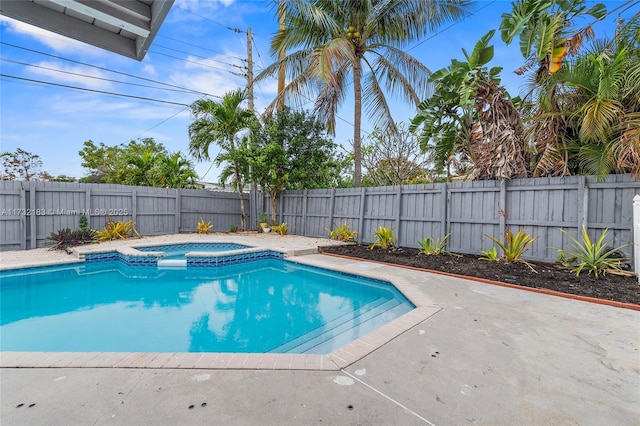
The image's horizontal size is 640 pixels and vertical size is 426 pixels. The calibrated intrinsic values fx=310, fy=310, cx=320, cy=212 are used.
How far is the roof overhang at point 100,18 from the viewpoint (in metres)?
1.15

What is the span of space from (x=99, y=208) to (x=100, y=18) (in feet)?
35.2

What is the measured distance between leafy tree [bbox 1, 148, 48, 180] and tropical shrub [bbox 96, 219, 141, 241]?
12175mm

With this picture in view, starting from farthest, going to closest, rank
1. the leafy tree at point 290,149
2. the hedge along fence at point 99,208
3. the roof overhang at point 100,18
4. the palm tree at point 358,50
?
1. the leafy tree at point 290,149
2. the palm tree at point 358,50
3. the hedge along fence at point 99,208
4. the roof overhang at point 100,18

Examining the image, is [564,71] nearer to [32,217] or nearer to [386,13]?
[386,13]

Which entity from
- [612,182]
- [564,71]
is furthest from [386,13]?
[612,182]

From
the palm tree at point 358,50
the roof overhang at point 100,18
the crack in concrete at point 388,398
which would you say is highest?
the palm tree at point 358,50

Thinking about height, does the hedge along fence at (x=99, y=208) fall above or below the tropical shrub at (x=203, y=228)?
above

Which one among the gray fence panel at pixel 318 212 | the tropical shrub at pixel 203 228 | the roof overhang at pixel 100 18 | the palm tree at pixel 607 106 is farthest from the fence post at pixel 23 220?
the palm tree at pixel 607 106

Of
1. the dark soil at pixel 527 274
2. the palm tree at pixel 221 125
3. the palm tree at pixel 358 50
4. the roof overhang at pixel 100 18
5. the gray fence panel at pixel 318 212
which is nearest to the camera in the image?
the roof overhang at pixel 100 18

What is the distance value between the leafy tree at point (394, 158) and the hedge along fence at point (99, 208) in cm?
653

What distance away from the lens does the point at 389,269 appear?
635 cm

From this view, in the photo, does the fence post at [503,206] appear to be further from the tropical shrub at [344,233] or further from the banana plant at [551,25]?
the tropical shrub at [344,233]

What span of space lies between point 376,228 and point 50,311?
748 cm

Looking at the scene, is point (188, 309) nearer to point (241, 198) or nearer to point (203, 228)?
point (203, 228)
